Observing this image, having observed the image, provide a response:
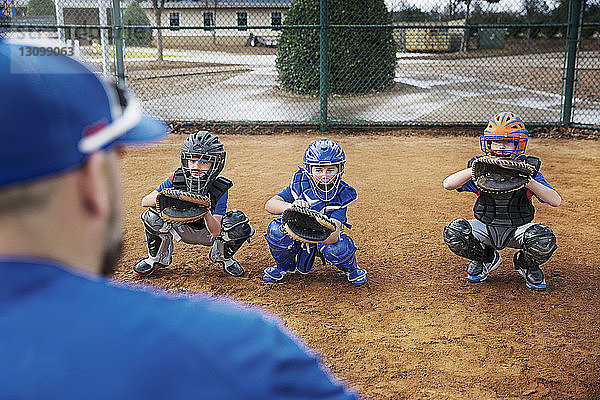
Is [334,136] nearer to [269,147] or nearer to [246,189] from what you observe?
[269,147]

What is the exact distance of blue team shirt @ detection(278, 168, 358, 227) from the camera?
446 centimetres

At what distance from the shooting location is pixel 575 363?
348 cm

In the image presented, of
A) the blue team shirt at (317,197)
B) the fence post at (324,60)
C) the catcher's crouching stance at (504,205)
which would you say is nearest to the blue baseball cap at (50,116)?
the blue team shirt at (317,197)

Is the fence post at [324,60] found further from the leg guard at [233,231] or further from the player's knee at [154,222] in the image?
the player's knee at [154,222]

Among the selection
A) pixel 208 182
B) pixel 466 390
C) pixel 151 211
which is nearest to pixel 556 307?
pixel 466 390

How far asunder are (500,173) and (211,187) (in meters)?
2.05

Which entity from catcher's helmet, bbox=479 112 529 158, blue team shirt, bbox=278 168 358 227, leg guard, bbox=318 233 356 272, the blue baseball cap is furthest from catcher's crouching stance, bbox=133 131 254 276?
the blue baseball cap

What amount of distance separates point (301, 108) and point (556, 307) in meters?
10.1

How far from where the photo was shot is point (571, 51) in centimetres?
1031

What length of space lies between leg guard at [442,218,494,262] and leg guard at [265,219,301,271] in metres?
1.13

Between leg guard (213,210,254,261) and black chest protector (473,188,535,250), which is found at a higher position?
black chest protector (473,188,535,250)

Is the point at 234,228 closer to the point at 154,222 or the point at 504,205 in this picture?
the point at 154,222

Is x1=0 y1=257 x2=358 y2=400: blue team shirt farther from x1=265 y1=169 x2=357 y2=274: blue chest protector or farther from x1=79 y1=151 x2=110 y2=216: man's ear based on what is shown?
x1=265 y1=169 x2=357 y2=274: blue chest protector

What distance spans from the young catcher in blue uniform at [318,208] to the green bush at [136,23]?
14.5 metres
